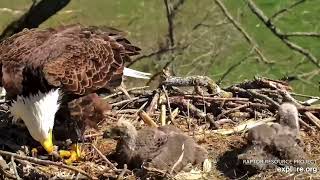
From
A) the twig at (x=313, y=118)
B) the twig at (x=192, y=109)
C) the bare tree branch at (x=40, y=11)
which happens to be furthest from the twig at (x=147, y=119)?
the bare tree branch at (x=40, y=11)

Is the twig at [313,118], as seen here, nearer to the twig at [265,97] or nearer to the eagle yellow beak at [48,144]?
the twig at [265,97]

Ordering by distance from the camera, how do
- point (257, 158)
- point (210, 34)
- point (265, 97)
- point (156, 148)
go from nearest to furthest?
1. point (257, 158)
2. point (156, 148)
3. point (265, 97)
4. point (210, 34)

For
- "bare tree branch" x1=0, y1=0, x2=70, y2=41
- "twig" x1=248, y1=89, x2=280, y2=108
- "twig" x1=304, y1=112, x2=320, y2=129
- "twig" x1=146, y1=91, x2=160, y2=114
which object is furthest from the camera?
"bare tree branch" x1=0, y1=0, x2=70, y2=41

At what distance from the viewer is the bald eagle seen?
16.4ft

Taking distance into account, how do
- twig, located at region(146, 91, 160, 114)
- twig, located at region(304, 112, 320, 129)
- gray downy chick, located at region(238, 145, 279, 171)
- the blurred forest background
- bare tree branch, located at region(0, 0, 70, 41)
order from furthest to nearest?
1. the blurred forest background
2. bare tree branch, located at region(0, 0, 70, 41)
3. twig, located at region(146, 91, 160, 114)
4. twig, located at region(304, 112, 320, 129)
5. gray downy chick, located at region(238, 145, 279, 171)

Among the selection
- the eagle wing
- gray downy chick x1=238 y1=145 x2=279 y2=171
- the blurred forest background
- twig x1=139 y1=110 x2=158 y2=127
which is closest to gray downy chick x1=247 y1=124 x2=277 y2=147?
gray downy chick x1=238 y1=145 x2=279 y2=171

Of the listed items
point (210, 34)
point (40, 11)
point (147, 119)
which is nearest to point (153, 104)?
point (147, 119)

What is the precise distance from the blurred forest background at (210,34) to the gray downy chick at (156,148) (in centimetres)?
314

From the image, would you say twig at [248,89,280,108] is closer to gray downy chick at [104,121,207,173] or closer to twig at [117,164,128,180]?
gray downy chick at [104,121,207,173]

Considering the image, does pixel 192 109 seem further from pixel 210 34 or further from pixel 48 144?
pixel 210 34

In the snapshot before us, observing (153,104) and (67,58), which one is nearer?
(67,58)

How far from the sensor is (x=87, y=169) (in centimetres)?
494

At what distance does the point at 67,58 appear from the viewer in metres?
5.23

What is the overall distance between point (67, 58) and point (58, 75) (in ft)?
0.77
